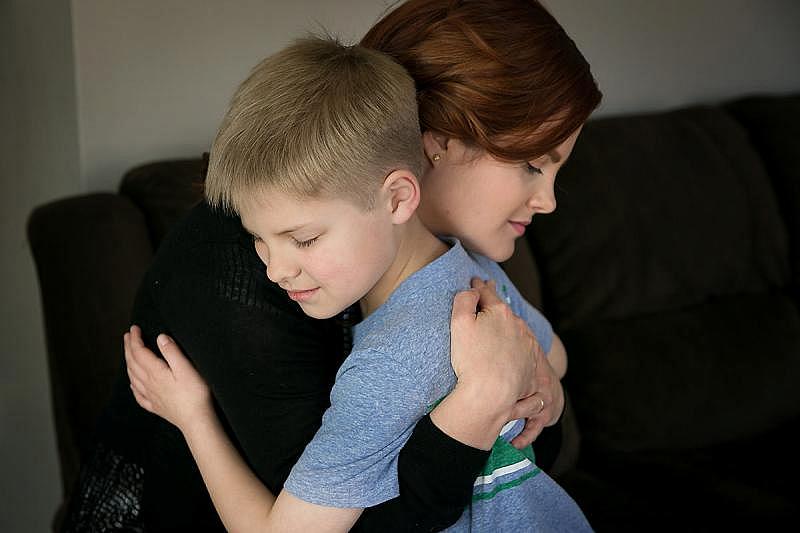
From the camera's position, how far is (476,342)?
115cm

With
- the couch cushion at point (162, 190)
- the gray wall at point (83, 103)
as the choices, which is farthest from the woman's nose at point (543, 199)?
the gray wall at point (83, 103)

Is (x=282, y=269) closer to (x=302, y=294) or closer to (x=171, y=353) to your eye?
(x=302, y=294)

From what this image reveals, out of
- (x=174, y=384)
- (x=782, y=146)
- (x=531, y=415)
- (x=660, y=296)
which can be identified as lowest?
(x=660, y=296)

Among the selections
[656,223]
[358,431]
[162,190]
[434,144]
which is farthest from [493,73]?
[656,223]

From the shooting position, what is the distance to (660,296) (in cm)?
232

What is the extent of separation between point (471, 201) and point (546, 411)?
0.30 m

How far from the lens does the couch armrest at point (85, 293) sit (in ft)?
5.75

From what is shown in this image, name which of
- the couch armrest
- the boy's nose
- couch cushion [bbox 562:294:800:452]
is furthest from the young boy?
couch cushion [bbox 562:294:800:452]

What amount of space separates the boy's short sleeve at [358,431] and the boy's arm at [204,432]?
0.04 m

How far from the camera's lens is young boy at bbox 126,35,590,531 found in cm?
111

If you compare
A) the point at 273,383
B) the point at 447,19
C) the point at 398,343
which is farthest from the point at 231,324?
the point at 447,19

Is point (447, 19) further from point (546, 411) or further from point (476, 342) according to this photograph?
point (546, 411)

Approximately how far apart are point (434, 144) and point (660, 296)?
1.17m

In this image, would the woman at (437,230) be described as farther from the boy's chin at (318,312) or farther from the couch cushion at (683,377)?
the couch cushion at (683,377)
